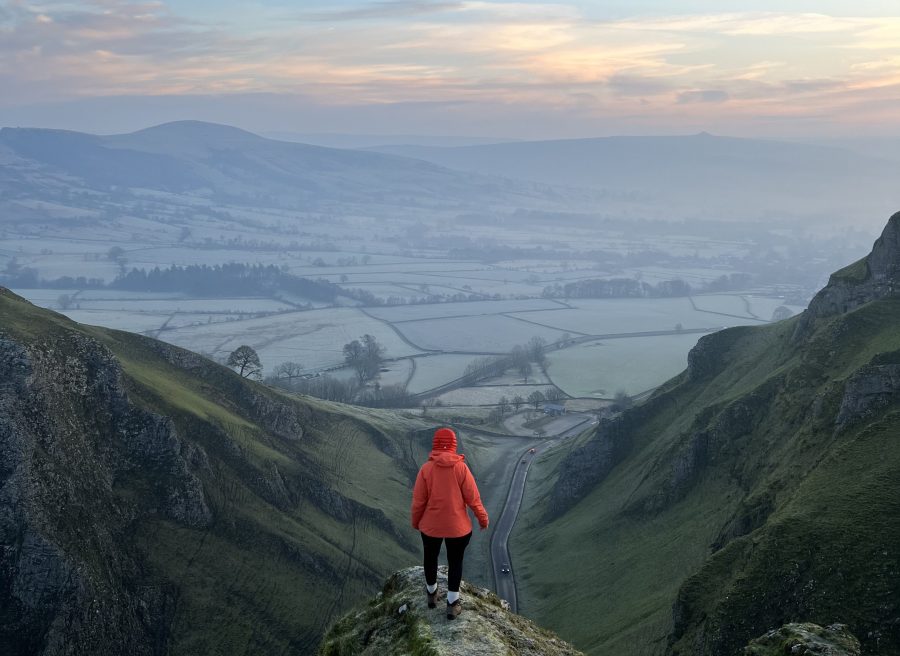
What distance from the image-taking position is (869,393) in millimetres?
70438

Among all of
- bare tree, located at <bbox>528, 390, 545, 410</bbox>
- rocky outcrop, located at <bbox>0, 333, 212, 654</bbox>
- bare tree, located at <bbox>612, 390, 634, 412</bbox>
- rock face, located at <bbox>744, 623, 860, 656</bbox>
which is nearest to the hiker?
rock face, located at <bbox>744, 623, 860, 656</bbox>

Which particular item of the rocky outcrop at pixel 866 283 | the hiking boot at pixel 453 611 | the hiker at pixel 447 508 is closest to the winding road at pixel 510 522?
the hiking boot at pixel 453 611

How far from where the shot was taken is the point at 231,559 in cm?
8188

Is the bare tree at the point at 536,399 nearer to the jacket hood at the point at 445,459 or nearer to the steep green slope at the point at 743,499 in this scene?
the steep green slope at the point at 743,499

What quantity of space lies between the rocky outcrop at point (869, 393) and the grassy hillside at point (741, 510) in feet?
0.42

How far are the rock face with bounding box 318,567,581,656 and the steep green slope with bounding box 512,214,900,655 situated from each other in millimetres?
30224

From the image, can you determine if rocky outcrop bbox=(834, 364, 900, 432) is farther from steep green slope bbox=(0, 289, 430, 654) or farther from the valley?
steep green slope bbox=(0, 289, 430, 654)

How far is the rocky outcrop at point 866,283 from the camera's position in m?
92.7

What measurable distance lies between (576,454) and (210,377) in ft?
191

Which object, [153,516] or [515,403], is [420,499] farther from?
[515,403]

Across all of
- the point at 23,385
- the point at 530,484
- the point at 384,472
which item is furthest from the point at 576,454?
the point at 23,385

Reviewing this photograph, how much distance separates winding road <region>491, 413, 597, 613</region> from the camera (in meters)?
96.6

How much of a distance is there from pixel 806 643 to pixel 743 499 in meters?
51.0

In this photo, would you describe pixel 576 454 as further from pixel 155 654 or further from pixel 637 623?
pixel 155 654
